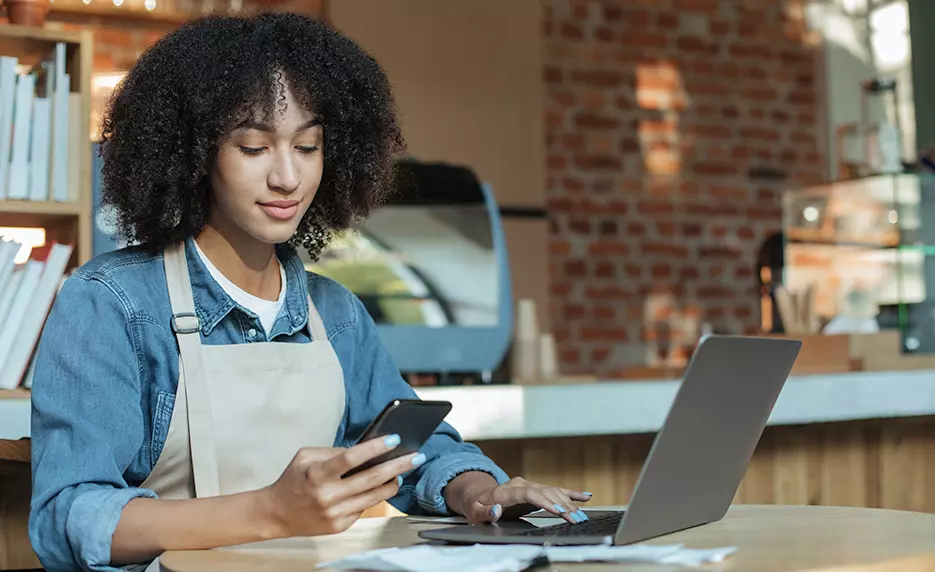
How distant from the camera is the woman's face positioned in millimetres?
1274

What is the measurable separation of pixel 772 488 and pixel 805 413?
0.60 ft

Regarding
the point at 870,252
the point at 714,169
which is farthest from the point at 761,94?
the point at 870,252

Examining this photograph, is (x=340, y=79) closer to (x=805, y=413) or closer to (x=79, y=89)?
(x=79, y=89)

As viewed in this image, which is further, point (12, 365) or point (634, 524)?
point (12, 365)

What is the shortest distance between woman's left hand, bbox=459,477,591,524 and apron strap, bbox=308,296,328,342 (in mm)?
290

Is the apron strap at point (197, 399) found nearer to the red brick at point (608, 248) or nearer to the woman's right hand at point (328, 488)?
the woman's right hand at point (328, 488)

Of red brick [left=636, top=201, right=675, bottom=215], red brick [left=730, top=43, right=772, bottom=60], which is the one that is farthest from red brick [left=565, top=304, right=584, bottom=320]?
red brick [left=730, top=43, right=772, bottom=60]

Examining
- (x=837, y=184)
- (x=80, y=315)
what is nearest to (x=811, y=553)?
(x=80, y=315)

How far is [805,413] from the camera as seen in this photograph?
2111 mm

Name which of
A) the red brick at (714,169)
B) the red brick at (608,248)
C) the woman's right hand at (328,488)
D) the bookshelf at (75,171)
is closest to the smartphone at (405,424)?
the woman's right hand at (328,488)

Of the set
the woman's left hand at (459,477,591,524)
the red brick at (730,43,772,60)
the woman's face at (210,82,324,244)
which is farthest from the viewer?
the red brick at (730,43,772,60)

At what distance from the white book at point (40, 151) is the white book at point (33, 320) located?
7.3 inches

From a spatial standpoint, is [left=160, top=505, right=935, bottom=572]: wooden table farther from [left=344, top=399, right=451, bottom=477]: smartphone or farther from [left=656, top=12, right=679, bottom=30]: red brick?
[left=656, top=12, right=679, bottom=30]: red brick

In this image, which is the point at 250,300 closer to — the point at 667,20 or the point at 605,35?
the point at 605,35
